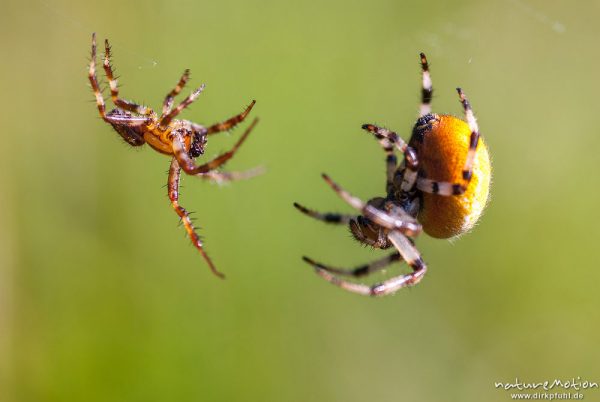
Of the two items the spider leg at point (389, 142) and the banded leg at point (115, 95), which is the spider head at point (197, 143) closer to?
the banded leg at point (115, 95)

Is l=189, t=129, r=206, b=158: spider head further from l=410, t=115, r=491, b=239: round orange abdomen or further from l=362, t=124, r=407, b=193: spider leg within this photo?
l=410, t=115, r=491, b=239: round orange abdomen

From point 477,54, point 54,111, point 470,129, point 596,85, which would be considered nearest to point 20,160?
point 54,111

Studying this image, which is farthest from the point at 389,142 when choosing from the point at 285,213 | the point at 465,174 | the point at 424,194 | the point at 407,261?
the point at 285,213

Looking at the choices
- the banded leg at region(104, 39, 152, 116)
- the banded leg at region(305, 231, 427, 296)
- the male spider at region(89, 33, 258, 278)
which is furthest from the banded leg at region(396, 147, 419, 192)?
the banded leg at region(104, 39, 152, 116)

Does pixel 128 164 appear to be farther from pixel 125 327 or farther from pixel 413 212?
pixel 413 212

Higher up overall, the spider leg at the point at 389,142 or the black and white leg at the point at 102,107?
the spider leg at the point at 389,142

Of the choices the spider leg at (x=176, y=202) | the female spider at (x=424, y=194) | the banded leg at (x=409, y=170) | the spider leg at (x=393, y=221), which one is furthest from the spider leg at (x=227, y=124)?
the banded leg at (x=409, y=170)
